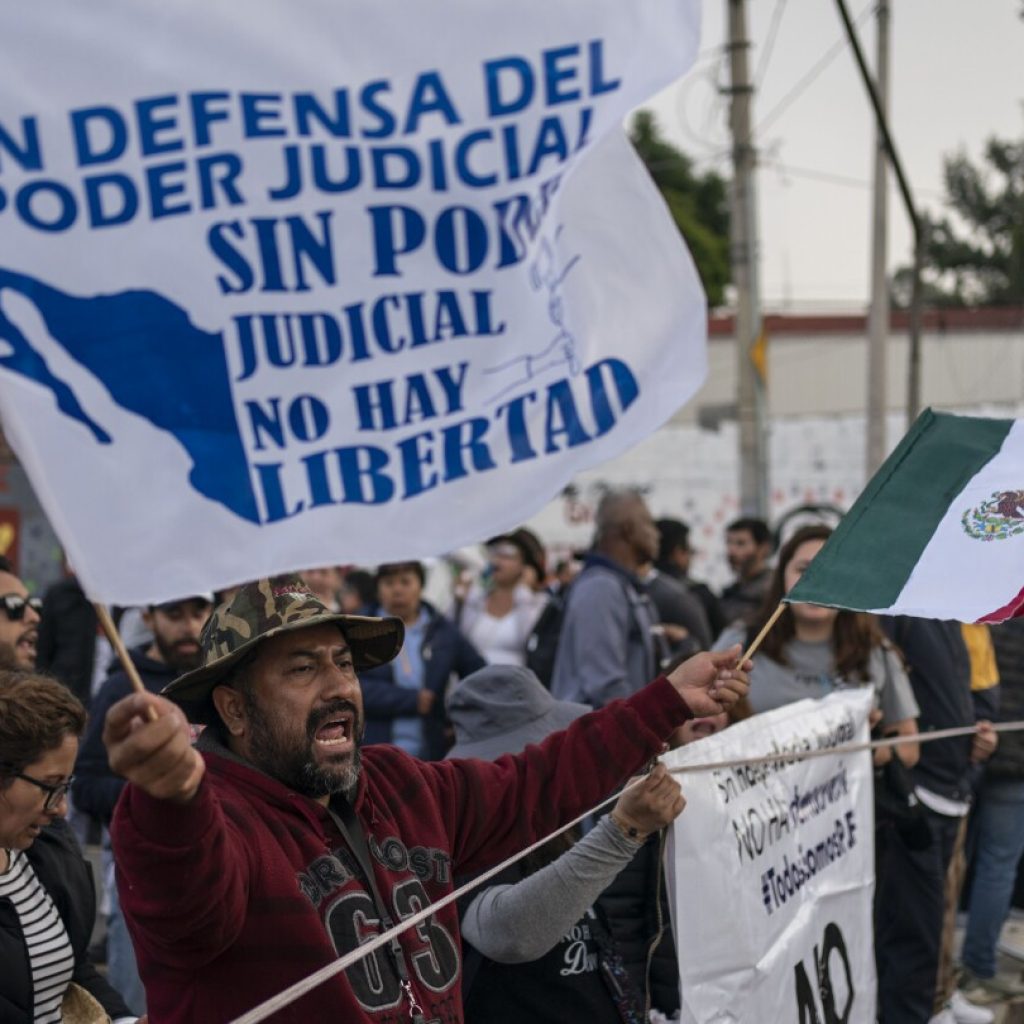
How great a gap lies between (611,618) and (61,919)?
3506mm

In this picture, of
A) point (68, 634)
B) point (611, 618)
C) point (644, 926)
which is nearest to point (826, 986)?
point (644, 926)

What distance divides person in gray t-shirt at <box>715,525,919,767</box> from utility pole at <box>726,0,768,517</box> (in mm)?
9234

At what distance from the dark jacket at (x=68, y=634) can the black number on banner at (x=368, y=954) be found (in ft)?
14.1

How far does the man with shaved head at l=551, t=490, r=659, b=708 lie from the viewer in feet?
21.3

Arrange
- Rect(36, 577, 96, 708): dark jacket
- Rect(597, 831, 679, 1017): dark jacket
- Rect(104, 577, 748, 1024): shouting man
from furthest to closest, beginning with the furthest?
1. Rect(36, 577, 96, 708): dark jacket
2. Rect(597, 831, 679, 1017): dark jacket
3. Rect(104, 577, 748, 1024): shouting man

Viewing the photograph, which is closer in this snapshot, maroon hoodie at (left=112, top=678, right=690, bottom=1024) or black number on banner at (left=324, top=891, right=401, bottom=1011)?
maroon hoodie at (left=112, top=678, right=690, bottom=1024)

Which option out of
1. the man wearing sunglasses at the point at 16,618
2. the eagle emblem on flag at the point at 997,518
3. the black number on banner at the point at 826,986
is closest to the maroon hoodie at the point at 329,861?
the eagle emblem on flag at the point at 997,518

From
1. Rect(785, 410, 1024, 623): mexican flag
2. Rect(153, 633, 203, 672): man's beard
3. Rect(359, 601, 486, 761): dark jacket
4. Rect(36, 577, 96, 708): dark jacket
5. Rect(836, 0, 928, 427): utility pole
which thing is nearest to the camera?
Rect(785, 410, 1024, 623): mexican flag

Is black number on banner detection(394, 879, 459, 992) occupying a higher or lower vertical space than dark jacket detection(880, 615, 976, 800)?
higher

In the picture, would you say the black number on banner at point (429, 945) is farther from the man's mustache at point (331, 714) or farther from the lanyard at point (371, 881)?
the man's mustache at point (331, 714)

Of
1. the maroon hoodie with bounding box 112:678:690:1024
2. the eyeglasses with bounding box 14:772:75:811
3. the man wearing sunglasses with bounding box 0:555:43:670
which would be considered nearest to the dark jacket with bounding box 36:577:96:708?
the man wearing sunglasses with bounding box 0:555:43:670

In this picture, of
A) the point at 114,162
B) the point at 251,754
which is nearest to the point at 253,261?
the point at 114,162

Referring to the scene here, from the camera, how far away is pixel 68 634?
6.97 m

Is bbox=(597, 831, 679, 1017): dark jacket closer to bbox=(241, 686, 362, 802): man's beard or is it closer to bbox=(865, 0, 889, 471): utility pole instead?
bbox=(241, 686, 362, 802): man's beard
